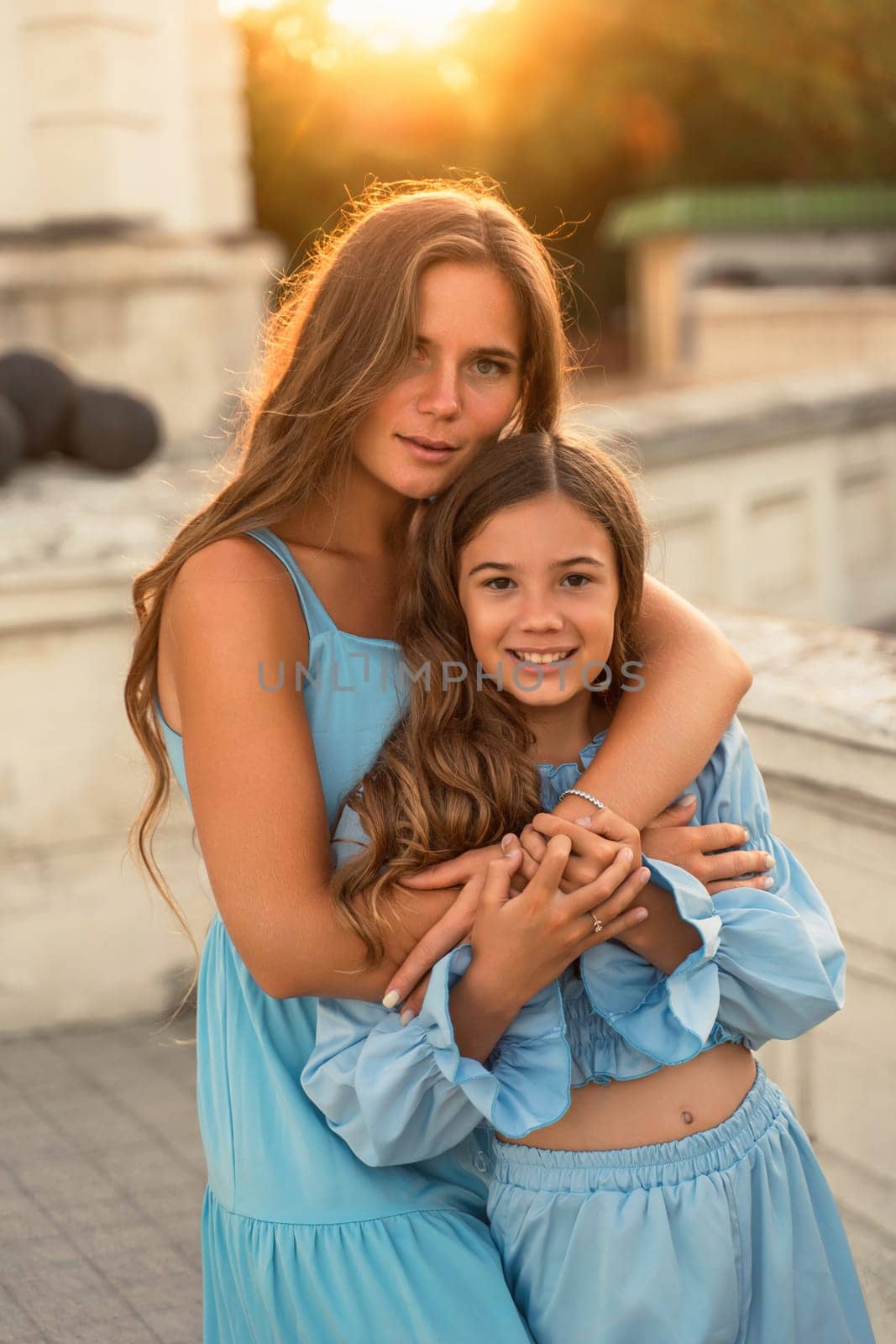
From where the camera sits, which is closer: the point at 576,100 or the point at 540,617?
the point at 540,617

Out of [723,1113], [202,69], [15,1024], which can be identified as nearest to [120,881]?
[15,1024]

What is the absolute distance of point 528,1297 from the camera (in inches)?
76.7

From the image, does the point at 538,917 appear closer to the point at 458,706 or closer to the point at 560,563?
the point at 458,706

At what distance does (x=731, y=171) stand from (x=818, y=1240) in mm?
23463

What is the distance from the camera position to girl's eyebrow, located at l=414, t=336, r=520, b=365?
208 cm

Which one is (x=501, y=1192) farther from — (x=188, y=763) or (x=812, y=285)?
(x=812, y=285)

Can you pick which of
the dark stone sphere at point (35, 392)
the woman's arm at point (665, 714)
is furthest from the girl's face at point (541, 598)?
the dark stone sphere at point (35, 392)

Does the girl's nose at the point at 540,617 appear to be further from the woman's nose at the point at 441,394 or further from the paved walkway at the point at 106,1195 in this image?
the paved walkway at the point at 106,1195

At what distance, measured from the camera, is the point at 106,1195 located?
10.6 feet

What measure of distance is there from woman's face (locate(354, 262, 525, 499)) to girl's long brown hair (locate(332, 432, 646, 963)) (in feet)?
0.16

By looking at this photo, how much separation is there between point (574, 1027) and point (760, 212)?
58.1 feet

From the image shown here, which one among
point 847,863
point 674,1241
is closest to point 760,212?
point 847,863

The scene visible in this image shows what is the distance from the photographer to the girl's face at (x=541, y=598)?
198cm

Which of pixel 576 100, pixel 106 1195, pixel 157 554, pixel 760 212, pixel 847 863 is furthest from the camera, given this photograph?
pixel 576 100
